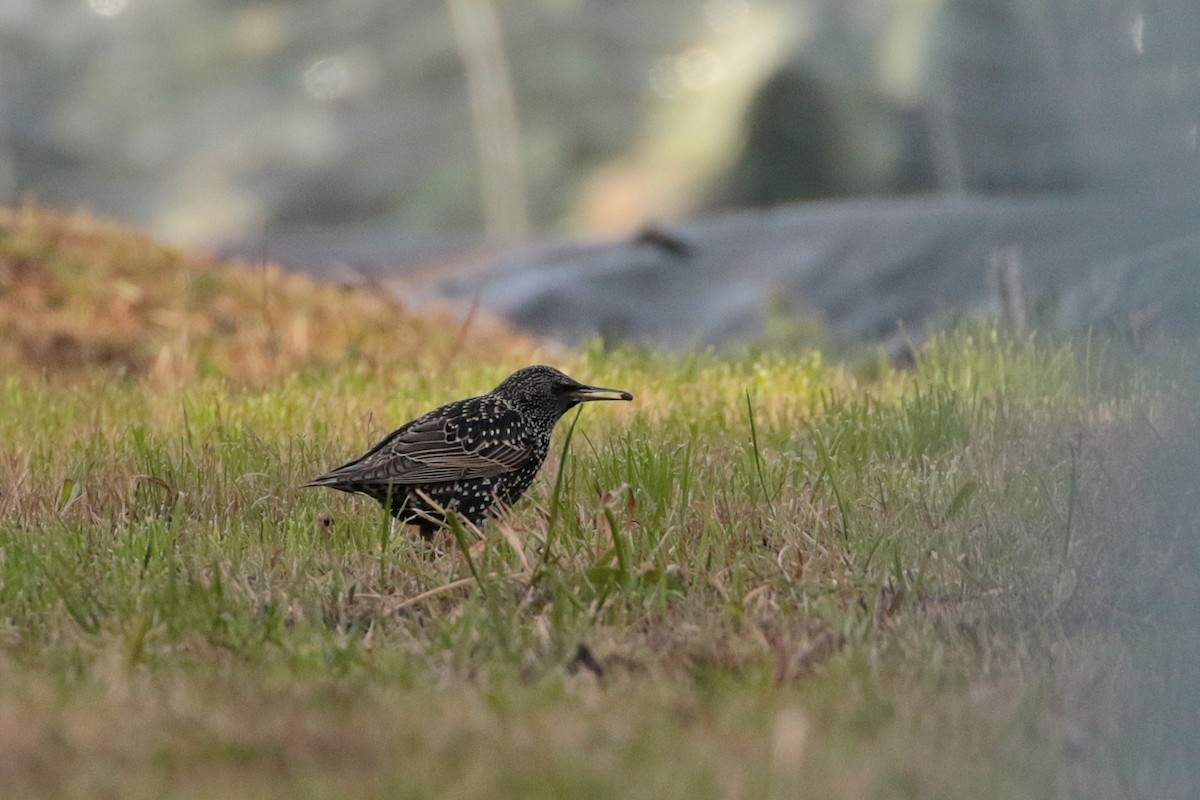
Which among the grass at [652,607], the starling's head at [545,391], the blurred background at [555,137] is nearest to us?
the grass at [652,607]

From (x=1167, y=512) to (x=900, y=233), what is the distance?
8458 mm

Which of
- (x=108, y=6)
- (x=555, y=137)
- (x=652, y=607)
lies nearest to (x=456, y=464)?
(x=652, y=607)

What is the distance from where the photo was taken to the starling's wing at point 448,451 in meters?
4.10

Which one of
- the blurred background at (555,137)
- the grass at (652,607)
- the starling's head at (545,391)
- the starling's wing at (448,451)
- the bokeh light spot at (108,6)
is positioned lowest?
the grass at (652,607)

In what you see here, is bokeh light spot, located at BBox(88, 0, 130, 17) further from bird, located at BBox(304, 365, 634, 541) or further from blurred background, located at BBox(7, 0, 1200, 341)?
bird, located at BBox(304, 365, 634, 541)

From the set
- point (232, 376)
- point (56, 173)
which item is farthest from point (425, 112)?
point (232, 376)

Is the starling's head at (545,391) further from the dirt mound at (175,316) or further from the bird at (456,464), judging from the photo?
the dirt mound at (175,316)

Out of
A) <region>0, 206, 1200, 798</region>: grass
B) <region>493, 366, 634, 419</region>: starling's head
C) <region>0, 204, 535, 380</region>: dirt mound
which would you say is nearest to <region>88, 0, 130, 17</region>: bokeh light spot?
<region>0, 204, 535, 380</region>: dirt mound

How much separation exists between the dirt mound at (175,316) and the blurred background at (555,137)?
1.45m

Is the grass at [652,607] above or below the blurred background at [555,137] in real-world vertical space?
below

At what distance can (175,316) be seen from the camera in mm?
8711

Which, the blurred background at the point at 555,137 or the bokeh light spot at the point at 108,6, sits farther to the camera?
the bokeh light spot at the point at 108,6

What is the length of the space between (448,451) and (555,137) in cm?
1009

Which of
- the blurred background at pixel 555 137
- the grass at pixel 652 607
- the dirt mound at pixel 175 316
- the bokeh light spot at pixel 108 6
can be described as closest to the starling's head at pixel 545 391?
the grass at pixel 652 607
